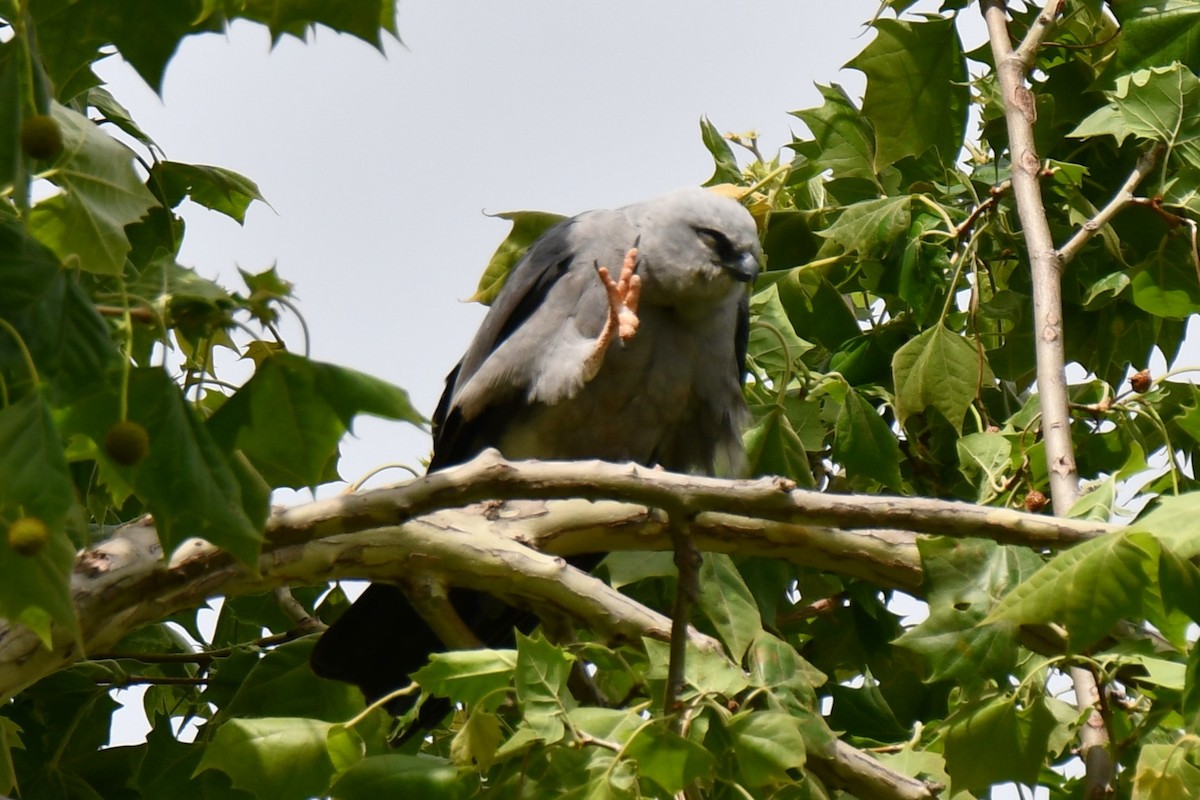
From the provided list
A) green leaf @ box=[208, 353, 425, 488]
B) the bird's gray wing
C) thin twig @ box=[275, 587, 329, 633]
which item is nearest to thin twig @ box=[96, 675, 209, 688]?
thin twig @ box=[275, 587, 329, 633]

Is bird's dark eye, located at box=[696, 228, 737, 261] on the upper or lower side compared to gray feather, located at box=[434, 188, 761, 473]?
upper

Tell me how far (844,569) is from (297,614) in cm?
129

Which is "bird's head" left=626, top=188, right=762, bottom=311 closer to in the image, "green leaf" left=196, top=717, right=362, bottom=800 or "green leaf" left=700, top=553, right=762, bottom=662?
"green leaf" left=700, top=553, right=762, bottom=662

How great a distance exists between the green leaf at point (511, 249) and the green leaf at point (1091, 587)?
2.18 m

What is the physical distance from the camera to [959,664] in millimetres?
2230

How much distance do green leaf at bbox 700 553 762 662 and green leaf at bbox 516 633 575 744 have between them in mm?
803

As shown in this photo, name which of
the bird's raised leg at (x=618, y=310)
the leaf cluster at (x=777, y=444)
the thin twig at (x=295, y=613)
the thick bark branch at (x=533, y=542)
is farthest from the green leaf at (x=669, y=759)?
the thin twig at (x=295, y=613)

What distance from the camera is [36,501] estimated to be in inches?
52.5

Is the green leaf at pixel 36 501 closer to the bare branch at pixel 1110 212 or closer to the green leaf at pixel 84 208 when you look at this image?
the green leaf at pixel 84 208

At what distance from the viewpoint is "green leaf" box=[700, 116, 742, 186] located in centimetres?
371

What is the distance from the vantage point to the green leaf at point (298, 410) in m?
1.56

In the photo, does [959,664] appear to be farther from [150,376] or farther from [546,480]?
[150,376]

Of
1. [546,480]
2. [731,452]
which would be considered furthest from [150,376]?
[731,452]

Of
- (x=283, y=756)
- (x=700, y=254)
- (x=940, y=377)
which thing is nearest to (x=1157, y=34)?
(x=940, y=377)
